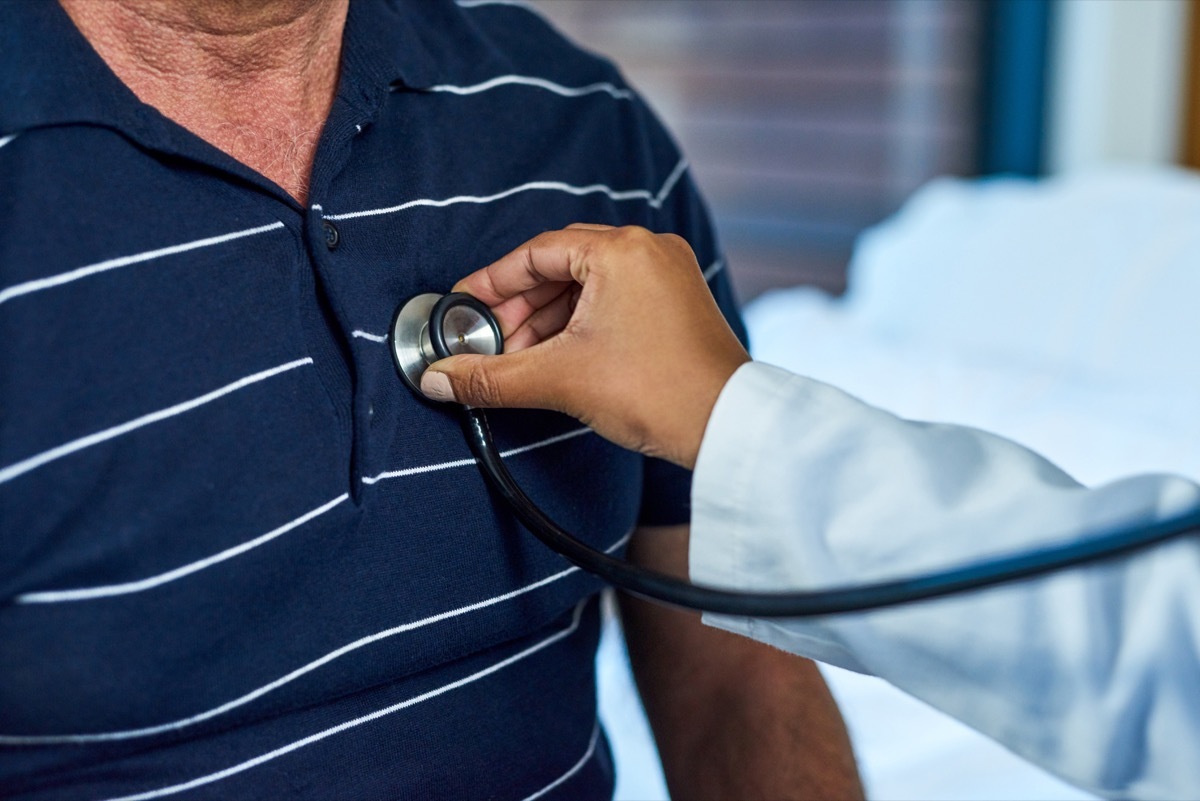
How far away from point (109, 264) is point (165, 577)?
19 centimetres

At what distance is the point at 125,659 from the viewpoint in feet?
2.22

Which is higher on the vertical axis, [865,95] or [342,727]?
[865,95]

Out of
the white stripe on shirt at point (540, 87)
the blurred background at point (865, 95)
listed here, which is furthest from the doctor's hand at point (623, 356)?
the blurred background at point (865, 95)

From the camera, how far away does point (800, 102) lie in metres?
2.34

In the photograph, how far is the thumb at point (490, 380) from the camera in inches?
29.0

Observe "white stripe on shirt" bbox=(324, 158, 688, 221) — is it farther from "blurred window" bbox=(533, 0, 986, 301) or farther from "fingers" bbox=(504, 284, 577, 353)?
"blurred window" bbox=(533, 0, 986, 301)

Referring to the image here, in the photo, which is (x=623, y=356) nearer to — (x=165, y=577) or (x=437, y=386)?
(x=437, y=386)

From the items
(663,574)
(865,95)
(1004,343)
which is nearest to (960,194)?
(865,95)

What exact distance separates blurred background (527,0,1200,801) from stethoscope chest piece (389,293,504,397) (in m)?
0.76

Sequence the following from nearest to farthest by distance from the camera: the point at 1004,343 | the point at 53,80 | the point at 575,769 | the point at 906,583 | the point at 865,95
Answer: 1. the point at 906,583
2. the point at 53,80
3. the point at 575,769
4. the point at 1004,343
5. the point at 865,95

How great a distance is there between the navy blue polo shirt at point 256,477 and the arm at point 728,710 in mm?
167

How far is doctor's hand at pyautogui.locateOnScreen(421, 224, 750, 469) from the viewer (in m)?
0.71

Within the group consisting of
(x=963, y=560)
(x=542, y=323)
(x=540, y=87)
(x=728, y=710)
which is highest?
(x=540, y=87)

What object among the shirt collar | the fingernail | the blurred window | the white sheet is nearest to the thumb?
the fingernail
